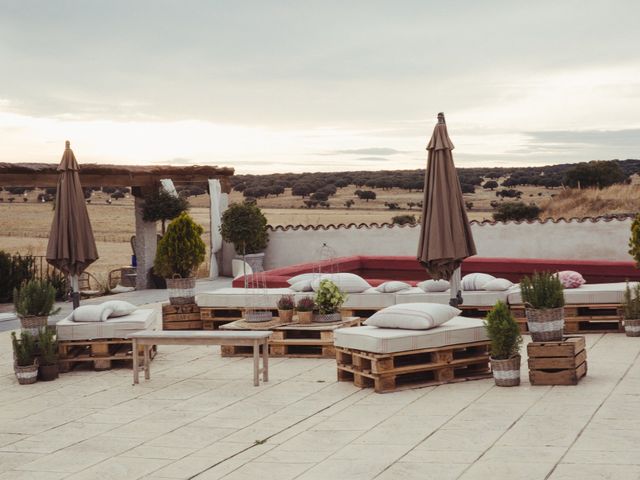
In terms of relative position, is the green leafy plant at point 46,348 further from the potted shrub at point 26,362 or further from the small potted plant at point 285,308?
the small potted plant at point 285,308

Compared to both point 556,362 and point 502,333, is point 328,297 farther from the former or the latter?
point 556,362

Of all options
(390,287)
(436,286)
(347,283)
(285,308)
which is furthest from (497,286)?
(285,308)

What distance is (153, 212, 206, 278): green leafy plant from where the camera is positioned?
41.7 ft

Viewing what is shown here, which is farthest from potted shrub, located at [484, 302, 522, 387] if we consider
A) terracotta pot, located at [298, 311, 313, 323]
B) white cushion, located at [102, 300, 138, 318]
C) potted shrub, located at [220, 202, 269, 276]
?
potted shrub, located at [220, 202, 269, 276]

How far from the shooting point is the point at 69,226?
11.9 meters

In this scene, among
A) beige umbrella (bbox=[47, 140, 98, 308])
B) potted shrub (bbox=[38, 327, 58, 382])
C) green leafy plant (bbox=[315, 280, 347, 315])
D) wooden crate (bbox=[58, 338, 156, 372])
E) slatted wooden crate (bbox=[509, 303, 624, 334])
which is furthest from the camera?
beige umbrella (bbox=[47, 140, 98, 308])

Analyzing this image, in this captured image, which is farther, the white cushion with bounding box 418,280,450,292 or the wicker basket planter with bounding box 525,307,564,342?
the white cushion with bounding box 418,280,450,292

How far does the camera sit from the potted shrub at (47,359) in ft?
30.5

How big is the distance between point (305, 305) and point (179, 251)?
3.09 metres

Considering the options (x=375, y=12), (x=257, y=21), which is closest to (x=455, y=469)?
(x=375, y=12)

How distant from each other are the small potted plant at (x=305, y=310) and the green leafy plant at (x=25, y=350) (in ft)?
9.45

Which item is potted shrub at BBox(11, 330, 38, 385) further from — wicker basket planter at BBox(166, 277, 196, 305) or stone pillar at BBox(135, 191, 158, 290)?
stone pillar at BBox(135, 191, 158, 290)

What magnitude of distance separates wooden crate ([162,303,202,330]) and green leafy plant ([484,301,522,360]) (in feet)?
16.2

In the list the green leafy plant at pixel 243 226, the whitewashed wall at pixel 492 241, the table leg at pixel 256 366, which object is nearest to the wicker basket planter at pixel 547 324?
the table leg at pixel 256 366
